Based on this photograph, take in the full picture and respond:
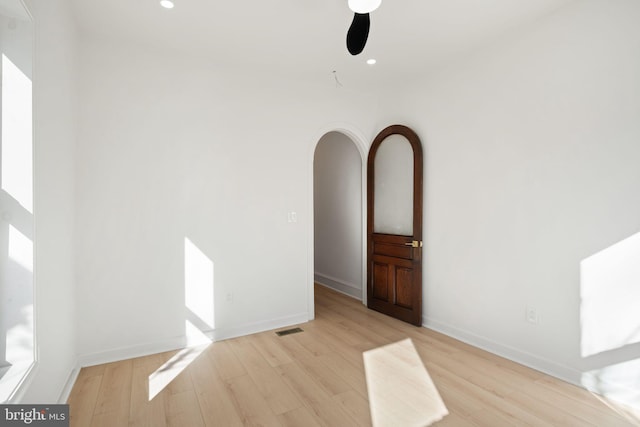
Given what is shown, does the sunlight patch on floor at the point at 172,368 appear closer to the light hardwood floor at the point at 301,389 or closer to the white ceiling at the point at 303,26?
the light hardwood floor at the point at 301,389

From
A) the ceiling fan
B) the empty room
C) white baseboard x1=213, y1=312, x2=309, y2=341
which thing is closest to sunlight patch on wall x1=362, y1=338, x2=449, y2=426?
the empty room

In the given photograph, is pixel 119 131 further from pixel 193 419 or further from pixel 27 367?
pixel 193 419

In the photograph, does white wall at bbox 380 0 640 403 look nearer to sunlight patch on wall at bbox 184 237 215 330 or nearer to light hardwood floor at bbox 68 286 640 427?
light hardwood floor at bbox 68 286 640 427

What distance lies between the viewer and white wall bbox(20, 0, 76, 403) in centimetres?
183

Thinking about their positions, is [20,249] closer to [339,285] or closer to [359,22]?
[359,22]

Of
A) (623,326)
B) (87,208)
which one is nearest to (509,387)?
(623,326)

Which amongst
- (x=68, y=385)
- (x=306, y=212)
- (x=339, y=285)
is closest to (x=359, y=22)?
(x=306, y=212)

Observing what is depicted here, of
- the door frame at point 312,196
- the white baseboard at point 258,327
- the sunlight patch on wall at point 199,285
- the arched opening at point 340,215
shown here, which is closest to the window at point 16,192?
the sunlight patch on wall at point 199,285

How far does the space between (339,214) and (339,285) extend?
1.13 m

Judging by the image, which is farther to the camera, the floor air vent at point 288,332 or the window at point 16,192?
the floor air vent at point 288,332

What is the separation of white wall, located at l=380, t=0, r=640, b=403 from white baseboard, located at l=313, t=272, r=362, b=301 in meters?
1.41

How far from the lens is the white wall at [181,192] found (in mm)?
2924

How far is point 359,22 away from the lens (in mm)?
1869

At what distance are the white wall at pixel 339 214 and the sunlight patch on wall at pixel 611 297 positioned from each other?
8.79 feet
